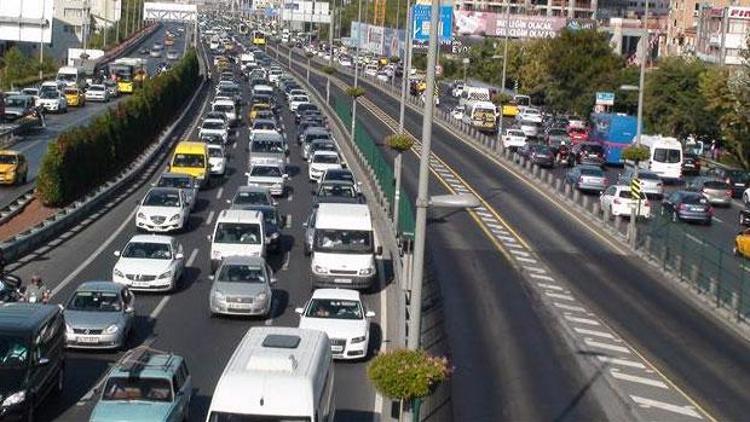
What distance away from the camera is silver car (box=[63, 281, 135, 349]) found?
2762 cm

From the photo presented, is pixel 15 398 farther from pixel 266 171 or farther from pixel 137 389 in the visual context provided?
pixel 266 171

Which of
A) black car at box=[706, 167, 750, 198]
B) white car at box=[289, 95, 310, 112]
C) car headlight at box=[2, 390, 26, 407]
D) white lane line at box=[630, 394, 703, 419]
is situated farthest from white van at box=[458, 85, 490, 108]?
car headlight at box=[2, 390, 26, 407]

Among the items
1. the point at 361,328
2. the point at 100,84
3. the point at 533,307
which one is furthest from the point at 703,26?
the point at 361,328

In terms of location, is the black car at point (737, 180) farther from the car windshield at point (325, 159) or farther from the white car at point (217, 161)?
the white car at point (217, 161)

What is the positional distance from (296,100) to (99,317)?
230ft

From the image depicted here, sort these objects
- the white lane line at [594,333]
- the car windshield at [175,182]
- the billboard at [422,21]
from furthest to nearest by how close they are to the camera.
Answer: the billboard at [422,21], the car windshield at [175,182], the white lane line at [594,333]

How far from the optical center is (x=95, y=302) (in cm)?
2872

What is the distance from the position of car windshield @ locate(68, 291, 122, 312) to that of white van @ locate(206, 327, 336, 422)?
9.87 metres

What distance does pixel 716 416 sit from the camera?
86.9ft

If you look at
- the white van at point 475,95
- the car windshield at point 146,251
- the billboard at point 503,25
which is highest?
the billboard at point 503,25

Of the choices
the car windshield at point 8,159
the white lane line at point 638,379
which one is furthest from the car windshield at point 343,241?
the car windshield at point 8,159

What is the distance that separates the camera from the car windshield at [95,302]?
28486 millimetres

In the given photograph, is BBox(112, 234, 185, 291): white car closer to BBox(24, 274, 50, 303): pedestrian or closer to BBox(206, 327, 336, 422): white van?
BBox(24, 274, 50, 303): pedestrian

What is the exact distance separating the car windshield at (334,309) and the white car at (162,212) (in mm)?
16115
